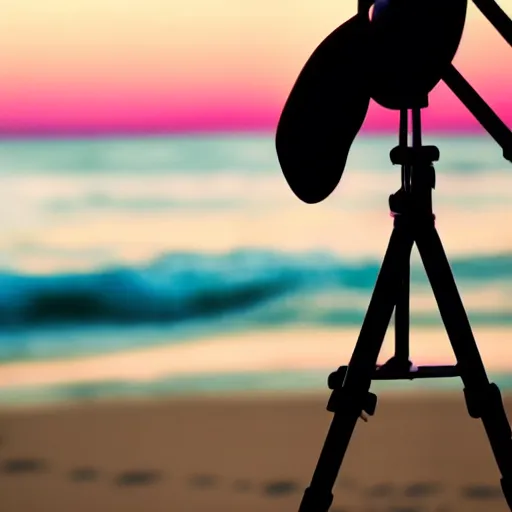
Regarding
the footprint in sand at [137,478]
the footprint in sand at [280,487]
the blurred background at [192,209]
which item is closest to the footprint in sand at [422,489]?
the footprint in sand at [280,487]

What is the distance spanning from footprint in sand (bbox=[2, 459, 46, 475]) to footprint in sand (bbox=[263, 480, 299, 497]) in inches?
20.0

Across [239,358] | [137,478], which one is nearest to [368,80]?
[137,478]

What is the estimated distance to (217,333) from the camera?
8.98 feet

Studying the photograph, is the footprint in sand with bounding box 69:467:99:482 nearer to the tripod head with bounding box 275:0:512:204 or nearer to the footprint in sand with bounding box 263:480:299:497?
the footprint in sand with bounding box 263:480:299:497

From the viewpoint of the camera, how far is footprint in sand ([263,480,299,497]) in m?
1.85

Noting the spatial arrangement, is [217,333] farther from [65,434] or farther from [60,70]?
[60,70]

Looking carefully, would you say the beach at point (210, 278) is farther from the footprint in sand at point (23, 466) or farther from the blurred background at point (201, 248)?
the footprint in sand at point (23, 466)

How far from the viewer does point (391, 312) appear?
123 cm

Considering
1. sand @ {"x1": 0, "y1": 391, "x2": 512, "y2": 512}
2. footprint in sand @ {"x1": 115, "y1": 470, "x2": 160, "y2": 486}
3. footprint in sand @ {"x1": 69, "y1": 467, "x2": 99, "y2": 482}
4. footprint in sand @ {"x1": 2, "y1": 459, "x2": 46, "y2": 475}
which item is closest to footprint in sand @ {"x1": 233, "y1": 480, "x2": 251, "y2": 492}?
sand @ {"x1": 0, "y1": 391, "x2": 512, "y2": 512}

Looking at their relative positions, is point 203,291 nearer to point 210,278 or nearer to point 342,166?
point 210,278

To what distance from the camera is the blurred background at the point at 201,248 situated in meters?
2.17

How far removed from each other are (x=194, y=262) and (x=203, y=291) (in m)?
0.12

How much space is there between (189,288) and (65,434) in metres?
0.75

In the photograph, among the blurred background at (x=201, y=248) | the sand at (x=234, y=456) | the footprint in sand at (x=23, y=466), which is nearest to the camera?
the sand at (x=234, y=456)
